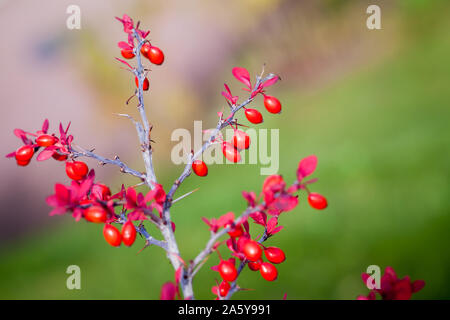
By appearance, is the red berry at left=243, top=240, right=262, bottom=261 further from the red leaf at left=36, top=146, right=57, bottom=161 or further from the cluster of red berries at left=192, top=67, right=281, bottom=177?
the red leaf at left=36, top=146, right=57, bottom=161

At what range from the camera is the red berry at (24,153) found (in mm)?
525

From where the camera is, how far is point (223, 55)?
3648 mm

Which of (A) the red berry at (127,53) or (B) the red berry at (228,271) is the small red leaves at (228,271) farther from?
(A) the red berry at (127,53)

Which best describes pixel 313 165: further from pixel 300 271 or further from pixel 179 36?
pixel 179 36

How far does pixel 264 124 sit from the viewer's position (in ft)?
8.79

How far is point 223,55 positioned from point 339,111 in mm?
1544

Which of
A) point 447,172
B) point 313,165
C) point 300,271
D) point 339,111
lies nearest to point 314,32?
point 339,111

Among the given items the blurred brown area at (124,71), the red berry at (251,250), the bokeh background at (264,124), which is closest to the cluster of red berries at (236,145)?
the red berry at (251,250)

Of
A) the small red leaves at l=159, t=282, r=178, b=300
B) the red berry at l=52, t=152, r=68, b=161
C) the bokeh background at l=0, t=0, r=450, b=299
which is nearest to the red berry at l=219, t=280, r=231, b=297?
the small red leaves at l=159, t=282, r=178, b=300

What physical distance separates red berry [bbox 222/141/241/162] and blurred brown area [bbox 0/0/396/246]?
7.90ft

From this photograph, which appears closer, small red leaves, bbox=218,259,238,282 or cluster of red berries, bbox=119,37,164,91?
small red leaves, bbox=218,259,238,282

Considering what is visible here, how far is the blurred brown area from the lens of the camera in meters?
3.02

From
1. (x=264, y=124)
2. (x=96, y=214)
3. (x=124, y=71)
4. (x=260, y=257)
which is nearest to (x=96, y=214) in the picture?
(x=96, y=214)

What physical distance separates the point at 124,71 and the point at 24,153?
2658 mm
